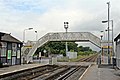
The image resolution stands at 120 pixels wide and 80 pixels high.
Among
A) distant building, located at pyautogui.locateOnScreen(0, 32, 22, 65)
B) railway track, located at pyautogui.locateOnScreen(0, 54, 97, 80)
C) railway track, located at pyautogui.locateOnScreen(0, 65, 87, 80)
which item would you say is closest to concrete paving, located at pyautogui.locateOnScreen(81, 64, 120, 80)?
railway track, located at pyautogui.locateOnScreen(0, 54, 97, 80)

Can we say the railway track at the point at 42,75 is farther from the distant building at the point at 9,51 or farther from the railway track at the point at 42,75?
the distant building at the point at 9,51

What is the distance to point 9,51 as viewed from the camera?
3866 cm

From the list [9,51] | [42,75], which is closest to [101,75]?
[42,75]

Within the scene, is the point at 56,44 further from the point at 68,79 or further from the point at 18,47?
the point at 68,79

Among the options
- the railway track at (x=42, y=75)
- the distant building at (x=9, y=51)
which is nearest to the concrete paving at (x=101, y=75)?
the railway track at (x=42, y=75)

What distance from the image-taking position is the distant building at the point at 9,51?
1427 inches

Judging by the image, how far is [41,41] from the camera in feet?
208

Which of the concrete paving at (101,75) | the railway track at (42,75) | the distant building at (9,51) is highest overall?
the distant building at (9,51)

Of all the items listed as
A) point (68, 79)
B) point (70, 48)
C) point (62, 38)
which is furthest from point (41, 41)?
point (70, 48)

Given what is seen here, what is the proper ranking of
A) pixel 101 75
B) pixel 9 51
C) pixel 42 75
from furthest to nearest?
pixel 9 51, pixel 42 75, pixel 101 75

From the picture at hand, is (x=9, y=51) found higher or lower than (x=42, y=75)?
higher

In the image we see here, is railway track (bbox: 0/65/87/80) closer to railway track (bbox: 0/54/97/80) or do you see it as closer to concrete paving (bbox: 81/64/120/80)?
railway track (bbox: 0/54/97/80)

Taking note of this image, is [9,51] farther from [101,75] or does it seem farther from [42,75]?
[101,75]

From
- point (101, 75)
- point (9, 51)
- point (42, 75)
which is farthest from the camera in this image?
point (9, 51)
